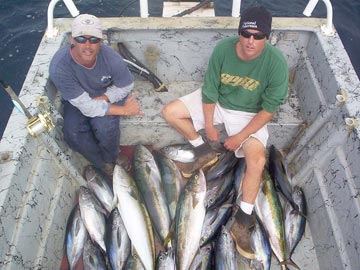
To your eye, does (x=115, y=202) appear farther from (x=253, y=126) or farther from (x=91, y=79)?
(x=253, y=126)

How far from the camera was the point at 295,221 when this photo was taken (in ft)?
10.8

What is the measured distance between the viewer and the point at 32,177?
2766 mm

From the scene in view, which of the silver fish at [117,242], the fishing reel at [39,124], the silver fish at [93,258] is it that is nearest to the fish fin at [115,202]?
the silver fish at [117,242]

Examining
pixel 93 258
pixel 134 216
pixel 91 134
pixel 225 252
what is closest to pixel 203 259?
pixel 225 252

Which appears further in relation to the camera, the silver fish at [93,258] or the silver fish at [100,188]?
the silver fish at [100,188]

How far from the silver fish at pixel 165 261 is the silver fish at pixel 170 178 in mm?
432

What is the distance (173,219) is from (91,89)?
151 cm

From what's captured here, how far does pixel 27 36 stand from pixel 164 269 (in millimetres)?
5865

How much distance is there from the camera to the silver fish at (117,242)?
9.79 feet

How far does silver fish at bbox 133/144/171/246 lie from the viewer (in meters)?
3.21

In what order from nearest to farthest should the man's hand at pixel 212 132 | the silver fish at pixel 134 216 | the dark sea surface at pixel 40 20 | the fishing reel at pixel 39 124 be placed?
the fishing reel at pixel 39 124
the silver fish at pixel 134 216
the man's hand at pixel 212 132
the dark sea surface at pixel 40 20

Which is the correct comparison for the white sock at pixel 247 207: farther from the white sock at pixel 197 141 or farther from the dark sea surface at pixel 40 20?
the dark sea surface at pixel 40 20

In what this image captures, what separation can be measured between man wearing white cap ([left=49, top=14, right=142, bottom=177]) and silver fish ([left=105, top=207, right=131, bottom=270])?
2.47 feet

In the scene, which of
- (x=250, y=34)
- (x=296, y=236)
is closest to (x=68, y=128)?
(x=250, y=34)
